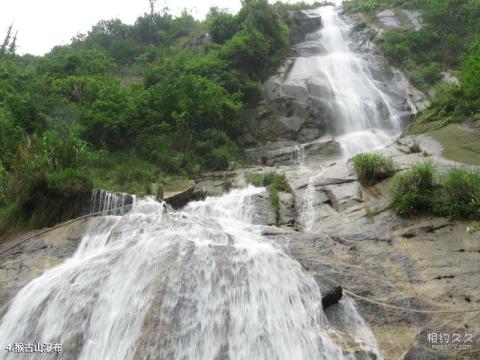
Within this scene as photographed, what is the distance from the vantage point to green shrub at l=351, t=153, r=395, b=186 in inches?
377

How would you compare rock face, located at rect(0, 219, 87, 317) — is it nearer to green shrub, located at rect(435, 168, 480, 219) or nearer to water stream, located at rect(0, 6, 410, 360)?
water stream, located at rect(0, 6, 410, 360)

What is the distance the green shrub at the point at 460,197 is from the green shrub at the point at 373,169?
6.28 feet

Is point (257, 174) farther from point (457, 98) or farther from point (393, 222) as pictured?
point (457, 98)

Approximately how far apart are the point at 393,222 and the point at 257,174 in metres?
5.60

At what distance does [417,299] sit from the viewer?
6020mm

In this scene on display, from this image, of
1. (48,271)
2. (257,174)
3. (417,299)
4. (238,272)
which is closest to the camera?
(417,299)

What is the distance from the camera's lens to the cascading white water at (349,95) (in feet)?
54.6

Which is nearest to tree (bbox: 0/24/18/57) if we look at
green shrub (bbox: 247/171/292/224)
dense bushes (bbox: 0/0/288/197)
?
dense bushes (bbox: 0/0/288/197)

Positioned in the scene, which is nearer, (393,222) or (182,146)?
(393,222)

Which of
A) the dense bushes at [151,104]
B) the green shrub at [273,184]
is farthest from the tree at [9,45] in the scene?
the green shrub at [273,184]

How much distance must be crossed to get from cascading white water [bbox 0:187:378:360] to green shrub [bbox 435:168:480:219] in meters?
3.08

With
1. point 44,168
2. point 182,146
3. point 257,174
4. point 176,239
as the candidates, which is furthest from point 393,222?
point 182,146

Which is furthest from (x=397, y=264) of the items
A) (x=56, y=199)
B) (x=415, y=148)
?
(x=56, y=199)

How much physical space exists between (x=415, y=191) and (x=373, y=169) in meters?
1.65
